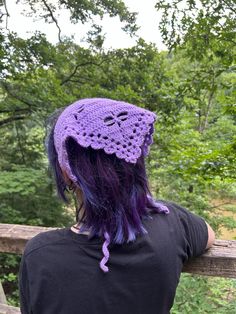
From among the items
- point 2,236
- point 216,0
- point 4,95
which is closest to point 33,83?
point 4,95

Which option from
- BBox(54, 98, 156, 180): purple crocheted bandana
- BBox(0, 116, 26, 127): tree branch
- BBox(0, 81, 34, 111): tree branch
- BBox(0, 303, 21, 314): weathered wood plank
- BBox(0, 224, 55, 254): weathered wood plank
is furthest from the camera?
BBox(0, 116, 26, 127): tree branch

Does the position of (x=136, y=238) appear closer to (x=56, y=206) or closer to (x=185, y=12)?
(x=185, y=12)

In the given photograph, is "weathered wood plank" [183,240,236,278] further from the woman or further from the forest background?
the forest background

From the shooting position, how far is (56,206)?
265 inches

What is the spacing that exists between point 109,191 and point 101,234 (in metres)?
0.11

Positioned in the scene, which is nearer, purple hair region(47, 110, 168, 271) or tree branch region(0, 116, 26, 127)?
purple hair region(47, 110, 168, 271)

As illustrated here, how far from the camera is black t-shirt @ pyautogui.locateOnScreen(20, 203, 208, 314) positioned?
0.83 m

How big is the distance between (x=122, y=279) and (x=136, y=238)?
0.10 m

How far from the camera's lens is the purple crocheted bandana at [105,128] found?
2.57ft

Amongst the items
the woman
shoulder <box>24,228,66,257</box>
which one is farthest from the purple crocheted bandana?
shoulder <box>24,228,66,257</box>

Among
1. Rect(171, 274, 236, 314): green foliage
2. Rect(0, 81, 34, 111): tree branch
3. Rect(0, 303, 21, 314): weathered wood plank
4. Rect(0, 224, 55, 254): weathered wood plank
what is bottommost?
Rect(171, 274, 236, 314): green foliage

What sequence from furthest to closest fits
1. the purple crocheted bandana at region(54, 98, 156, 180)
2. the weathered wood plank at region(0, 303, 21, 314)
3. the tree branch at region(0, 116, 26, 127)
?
the tree branch at region(0, 116, 26, 127)
the weathered wood plank at region(0, 303, 21, 314)
the purple crocheted bandana at region(54, 98, 156, 180)

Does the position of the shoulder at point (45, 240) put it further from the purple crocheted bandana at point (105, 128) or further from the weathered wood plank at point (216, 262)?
the weathered wood plank at point (216, 262)

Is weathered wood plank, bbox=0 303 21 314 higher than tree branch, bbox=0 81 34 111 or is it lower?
lower
